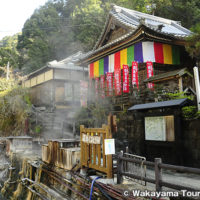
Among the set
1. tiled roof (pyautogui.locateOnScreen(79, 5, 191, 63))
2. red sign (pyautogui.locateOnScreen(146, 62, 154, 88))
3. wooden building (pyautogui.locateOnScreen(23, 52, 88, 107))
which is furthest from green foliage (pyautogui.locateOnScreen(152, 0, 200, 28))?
red sign (pyautogui.locateOnScreen(146, 62, 154, 88))

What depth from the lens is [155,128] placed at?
8664mm

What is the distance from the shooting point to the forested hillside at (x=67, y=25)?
29.2 m

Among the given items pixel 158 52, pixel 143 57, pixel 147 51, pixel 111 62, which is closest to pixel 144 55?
pixel 143 57

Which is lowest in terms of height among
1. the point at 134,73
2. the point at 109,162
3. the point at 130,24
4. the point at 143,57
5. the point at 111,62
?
the point at 109,162

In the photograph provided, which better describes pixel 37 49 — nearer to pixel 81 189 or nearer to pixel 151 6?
pixel 151 6

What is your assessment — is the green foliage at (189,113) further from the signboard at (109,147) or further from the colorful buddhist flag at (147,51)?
the colorful buddhist flag at (147,51)

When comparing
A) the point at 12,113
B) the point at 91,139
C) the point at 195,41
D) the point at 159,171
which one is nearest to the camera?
the point at 159,171

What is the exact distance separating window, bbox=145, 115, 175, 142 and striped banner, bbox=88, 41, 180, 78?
21.3 ft

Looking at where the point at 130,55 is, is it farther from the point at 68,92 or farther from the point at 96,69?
the point at 68,92

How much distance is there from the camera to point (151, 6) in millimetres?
31516

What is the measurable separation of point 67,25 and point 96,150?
40.3 meters

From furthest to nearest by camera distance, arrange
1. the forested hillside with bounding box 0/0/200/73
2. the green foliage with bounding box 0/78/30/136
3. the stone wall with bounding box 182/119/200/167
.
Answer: the forested hillside with bounding box 0/0/200/73, the green foliage with bounding box 0/78/30/136, the stone wall with bounding box 182/119/200/167

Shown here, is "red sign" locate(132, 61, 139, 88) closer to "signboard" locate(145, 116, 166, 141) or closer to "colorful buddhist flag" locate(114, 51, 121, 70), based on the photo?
"colorful buddhist flag" locate(114, 51, 121, 70)

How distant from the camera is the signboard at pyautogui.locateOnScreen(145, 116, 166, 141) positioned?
8328 millimetres
